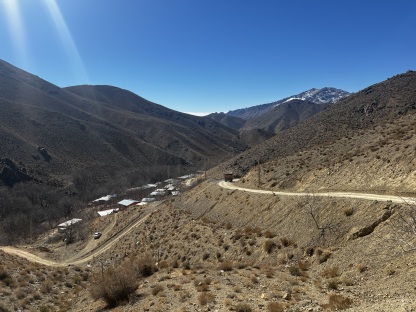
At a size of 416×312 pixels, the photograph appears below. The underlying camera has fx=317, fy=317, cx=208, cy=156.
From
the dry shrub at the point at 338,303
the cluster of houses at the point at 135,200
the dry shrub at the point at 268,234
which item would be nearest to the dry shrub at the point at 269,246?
the dry shrub at the point at 268,234

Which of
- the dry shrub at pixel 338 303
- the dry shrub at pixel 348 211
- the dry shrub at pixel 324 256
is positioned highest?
the dry shrub at pixel 348 211

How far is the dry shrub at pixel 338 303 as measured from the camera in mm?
10466

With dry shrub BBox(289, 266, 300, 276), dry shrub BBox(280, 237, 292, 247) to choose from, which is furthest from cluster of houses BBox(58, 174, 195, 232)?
dry shrub BBox(289, 266, 300, 276)

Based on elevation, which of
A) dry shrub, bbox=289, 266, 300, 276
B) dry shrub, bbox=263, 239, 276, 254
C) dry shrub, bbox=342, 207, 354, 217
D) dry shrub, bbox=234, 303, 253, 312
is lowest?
dry shrub, bbox=263, 239, 276, 254

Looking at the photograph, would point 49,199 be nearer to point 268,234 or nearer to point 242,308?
point 268,234

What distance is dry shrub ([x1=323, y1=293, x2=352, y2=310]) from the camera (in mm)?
10466

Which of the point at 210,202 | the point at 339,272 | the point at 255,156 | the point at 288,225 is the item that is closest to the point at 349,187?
the point at 288,225

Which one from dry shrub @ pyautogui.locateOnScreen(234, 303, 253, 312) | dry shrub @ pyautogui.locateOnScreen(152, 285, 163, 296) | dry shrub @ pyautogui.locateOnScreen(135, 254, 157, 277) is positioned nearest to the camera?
dry shrub @ pyautogui.locateOnScreen(234, 303, 253, 312)

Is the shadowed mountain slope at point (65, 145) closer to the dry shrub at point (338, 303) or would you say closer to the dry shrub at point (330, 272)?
the dry shrub at point (330, 272)

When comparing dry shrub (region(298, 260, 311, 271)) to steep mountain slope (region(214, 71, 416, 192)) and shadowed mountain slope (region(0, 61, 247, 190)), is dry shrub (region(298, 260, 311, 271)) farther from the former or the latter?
shadowed mountain slope (region(0, 61, 247, 190))

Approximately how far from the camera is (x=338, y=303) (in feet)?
34.9

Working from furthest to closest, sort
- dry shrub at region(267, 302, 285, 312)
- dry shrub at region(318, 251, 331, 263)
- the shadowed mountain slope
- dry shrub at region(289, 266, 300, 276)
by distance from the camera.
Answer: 1. the shadowed mountain slope
2. dry shrub at region(318, 251, 331, 263)
3. dry shrub at region(289, 266, 300, 276)
4. dry shrub at region(267, 302, 285, 312)

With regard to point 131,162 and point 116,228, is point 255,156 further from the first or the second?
point 131,162

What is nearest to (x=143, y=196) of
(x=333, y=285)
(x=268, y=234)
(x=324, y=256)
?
(x=268, y=234)
